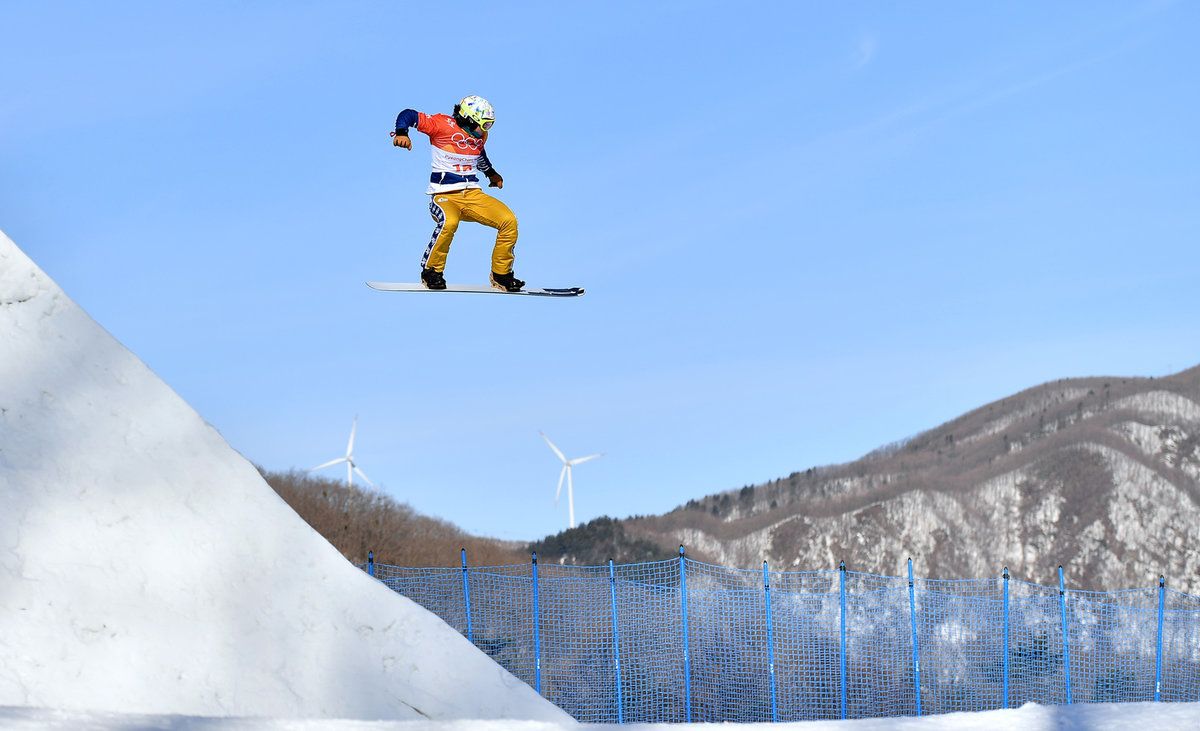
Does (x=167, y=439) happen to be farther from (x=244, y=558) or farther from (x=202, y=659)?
(x=202, y=659)

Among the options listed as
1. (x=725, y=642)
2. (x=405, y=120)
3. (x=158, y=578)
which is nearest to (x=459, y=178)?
(x=405, y=120)

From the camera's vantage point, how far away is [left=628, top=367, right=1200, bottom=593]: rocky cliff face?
89562 millimetres

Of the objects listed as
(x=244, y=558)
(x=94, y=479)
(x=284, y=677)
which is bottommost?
(x=284, y=677)

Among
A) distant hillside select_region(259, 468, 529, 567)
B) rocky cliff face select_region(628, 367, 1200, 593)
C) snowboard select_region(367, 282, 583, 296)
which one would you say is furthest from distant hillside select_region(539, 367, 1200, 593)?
snowboard select_region(367, 282, 583, 296)

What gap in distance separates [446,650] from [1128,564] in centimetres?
9022

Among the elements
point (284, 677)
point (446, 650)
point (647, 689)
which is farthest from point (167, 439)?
point (647, 689)

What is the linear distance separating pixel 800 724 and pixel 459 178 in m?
5.67

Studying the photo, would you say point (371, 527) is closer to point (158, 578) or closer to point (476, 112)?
point (476, 112)

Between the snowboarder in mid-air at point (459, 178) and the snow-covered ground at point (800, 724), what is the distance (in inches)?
208

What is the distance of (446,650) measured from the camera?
23.4 ft

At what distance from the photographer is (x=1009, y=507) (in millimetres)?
100875

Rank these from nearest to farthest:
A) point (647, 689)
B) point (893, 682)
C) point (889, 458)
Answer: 1. point (647, 689)
2. point (893, 682)
3. point (889, 458)

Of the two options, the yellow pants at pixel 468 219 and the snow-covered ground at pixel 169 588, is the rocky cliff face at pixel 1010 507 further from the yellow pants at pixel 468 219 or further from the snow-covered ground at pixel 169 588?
the snow-covered ground at pixel 169 588

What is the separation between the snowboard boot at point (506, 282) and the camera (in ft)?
34.3
